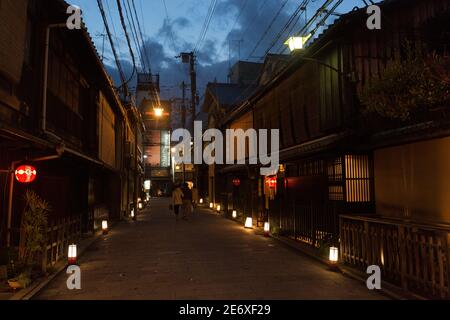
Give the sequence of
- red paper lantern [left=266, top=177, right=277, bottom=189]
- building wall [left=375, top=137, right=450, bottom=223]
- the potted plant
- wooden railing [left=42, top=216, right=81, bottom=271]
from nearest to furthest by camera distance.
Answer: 1. the potted plant
2. building wall [left=375, top=137, right=450, bottom=223]
3. wooden railing [left=42, top=216, right=81, bottom=271]
4. red paper lantern [left=266, top=177, right=277, bottom=189]

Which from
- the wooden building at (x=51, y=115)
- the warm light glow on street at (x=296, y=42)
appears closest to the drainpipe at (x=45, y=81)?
the wooden building at (x=51, y=115)

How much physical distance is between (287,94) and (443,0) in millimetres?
7656

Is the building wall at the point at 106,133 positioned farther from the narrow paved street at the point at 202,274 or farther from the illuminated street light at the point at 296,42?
the illuminated street light at the point at 296,42

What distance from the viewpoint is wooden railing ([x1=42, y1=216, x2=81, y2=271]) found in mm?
9398

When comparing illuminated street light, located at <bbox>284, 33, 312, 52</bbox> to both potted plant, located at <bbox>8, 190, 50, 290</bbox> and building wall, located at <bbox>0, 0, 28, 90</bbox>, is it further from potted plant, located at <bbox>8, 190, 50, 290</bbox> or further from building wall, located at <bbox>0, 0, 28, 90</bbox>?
potted plant, located at <bbox>8, 190, 50, 290</bbox>

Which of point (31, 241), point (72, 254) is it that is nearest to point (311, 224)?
point (72, 254)

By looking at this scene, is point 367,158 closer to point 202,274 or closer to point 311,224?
point 311,224

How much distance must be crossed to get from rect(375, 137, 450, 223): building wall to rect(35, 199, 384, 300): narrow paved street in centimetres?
278

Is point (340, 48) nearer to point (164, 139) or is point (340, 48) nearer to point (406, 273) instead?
point (406, 273)

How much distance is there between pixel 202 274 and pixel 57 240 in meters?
4.23

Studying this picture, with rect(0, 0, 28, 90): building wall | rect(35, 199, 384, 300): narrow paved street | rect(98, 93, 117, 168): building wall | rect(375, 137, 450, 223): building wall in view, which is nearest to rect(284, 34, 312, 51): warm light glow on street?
rect(375, 137, 450, 223): building wall

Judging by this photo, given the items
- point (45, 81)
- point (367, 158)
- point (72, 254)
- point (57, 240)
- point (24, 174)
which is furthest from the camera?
point (367, 158)

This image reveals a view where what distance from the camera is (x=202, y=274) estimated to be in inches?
356

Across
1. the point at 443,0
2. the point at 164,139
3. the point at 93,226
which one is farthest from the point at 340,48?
the point at 164,139
